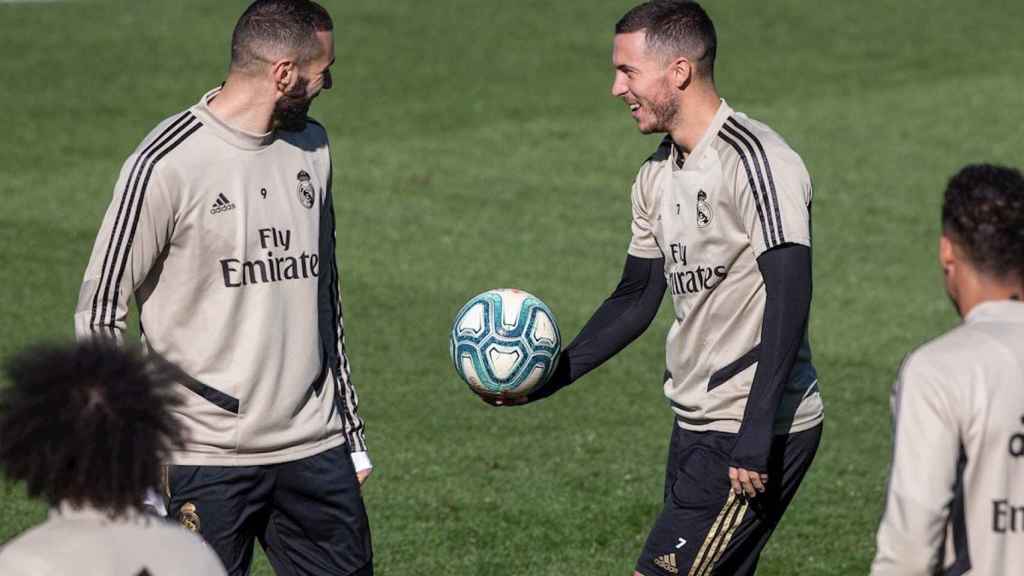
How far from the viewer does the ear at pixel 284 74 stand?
6.05 meters

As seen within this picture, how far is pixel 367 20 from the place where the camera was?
83.1 ft

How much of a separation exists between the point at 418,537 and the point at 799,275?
371cm

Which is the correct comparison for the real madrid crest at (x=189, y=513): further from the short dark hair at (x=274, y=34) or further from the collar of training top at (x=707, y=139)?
the collar of training top at (x=707, y=139)

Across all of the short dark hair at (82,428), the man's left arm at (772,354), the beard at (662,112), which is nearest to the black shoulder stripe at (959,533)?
the man's left arm at (772,354)

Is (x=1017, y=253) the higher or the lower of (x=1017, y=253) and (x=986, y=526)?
the higher

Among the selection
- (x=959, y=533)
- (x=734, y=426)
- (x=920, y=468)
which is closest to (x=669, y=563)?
(x=734, y=426)

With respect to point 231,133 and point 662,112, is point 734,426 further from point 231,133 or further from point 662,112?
point 231,133

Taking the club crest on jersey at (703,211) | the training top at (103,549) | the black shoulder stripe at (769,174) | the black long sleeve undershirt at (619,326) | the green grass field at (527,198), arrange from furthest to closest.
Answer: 1. the green grass field at (527,198)
2. the black long sleeve undershirt at (619,326)
3. the club crest on jersey at (703,211)
4. the black shoulder stripe at (769,174)
5. the training top at (103,549)

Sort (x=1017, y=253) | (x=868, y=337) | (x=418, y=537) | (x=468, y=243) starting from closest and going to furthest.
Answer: (x=1017, y=253) → (x=418, y=537) → (x=868, y=337) → (x=468, y=243)

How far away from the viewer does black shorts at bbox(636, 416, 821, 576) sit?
6.34 meters

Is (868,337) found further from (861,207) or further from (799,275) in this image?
(799,275)

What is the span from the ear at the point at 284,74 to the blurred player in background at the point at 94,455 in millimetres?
2382

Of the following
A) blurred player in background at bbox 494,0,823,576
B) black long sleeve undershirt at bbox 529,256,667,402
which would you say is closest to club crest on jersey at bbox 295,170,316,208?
blurred player in background at bbox 494,0,823,576

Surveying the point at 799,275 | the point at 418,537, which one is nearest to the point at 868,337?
the point at 418,537
